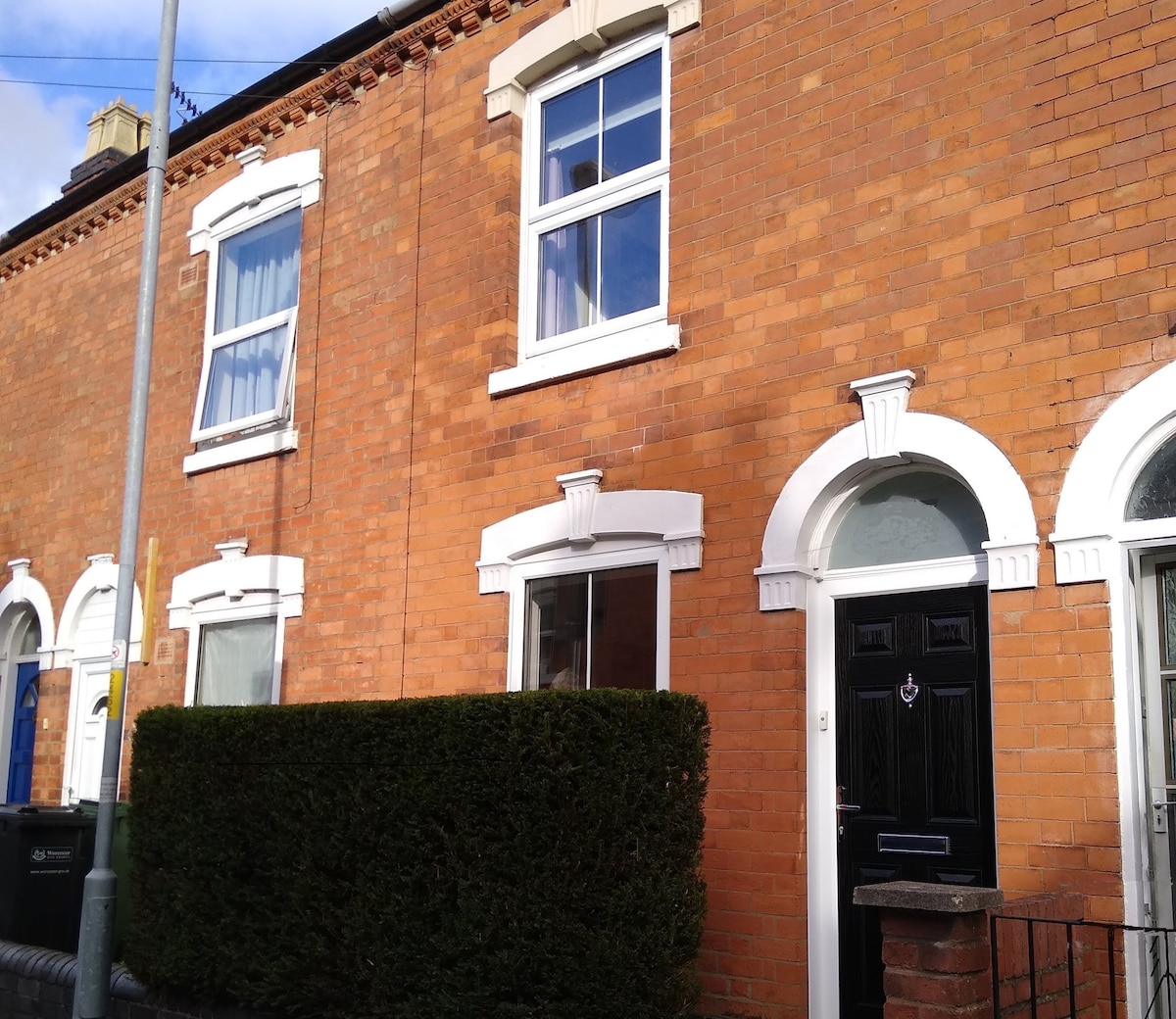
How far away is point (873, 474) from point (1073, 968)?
252 cm

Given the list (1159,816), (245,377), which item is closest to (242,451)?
(245,377)

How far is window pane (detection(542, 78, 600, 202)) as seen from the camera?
8344 mm

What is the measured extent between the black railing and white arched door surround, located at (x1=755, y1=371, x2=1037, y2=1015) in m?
1.34

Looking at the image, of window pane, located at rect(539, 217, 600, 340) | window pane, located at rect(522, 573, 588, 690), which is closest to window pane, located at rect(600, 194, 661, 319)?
window pane, located at rect(539, 217, 600, 340)

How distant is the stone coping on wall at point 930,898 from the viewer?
15.0ft

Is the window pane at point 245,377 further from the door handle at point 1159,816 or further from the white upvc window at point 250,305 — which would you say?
the door handle at point 1159,816

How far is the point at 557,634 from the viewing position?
7832 mm

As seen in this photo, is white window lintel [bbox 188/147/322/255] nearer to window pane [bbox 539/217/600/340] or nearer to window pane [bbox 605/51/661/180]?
window pane [bbox 539/217/600/340]

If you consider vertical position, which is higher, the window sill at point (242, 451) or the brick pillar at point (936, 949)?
the window sill at point (242, 451)

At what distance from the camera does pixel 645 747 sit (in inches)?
214

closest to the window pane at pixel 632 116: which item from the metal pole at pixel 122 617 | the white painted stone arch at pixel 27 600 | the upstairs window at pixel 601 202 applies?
the upstairs window at pixel 601 202

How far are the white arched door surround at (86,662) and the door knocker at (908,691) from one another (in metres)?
7.40

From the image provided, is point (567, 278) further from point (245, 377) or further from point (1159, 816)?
point (1159, 816)

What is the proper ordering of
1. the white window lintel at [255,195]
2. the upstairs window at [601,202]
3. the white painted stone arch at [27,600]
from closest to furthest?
1. the upstairs window at [601,202]
2. the white window lintel at [255,195]
3. the white painted stone arch at [27,600]
